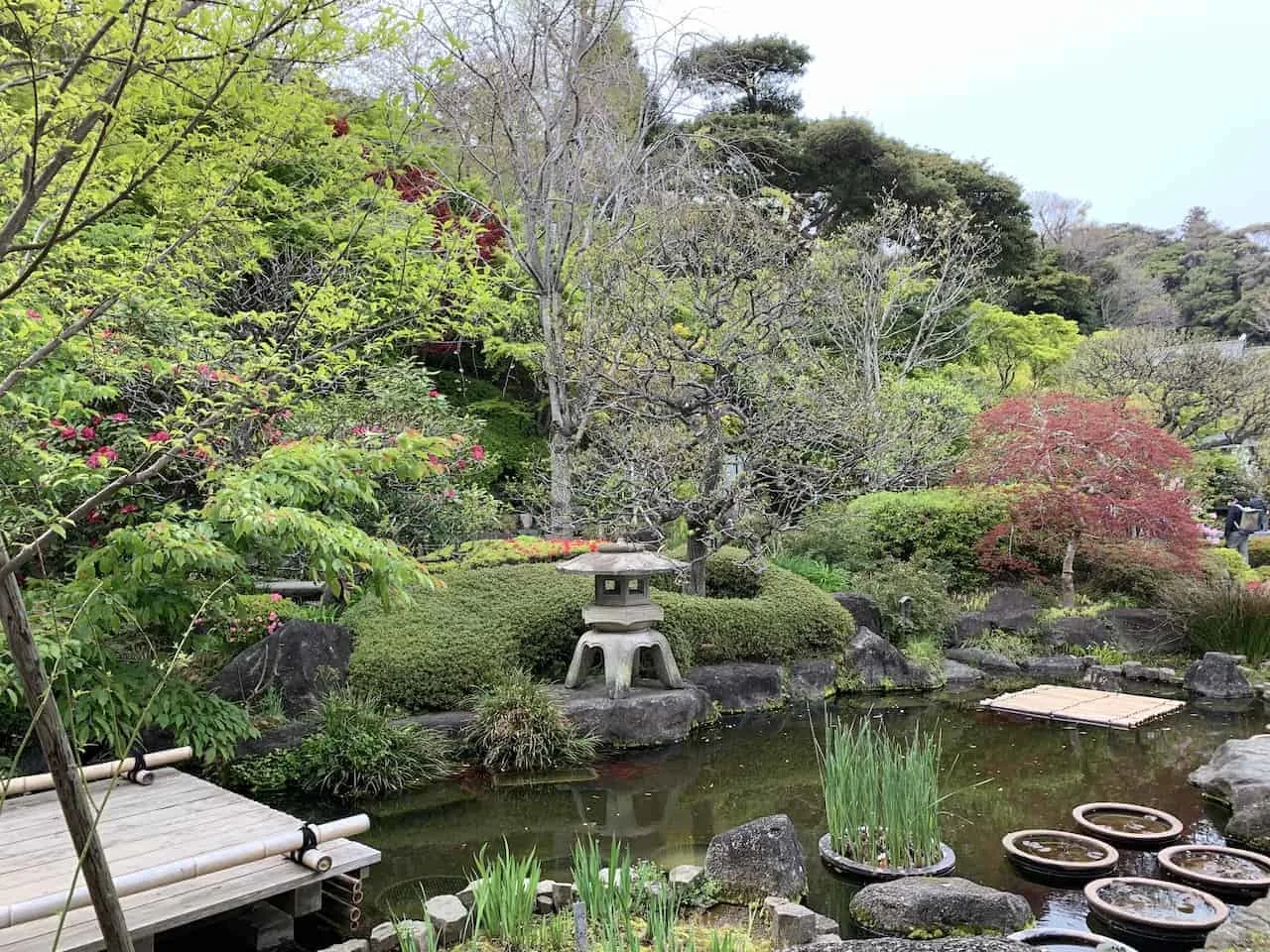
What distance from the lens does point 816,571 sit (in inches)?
452

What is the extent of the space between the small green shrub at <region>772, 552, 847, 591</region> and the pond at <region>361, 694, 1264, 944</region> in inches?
133

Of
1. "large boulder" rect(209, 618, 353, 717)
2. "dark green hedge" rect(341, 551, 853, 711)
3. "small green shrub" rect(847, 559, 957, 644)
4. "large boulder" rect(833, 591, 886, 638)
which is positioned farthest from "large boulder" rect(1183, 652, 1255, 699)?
"large boulder" rect(209, 618, 353, 717)

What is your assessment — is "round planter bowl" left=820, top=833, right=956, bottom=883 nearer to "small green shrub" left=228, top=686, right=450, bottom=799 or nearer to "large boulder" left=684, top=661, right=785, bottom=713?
"small green shrub" left=228, top=686, right=450, bottom=799

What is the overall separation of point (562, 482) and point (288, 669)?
4.63m

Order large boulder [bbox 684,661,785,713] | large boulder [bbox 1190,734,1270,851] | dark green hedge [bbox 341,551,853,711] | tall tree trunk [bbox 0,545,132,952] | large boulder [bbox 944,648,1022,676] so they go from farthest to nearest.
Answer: large boulder [bbox 944,648,1022,676]
large boulder [bbox 684,661,785,713]
dark green hedge [bbox 341,551,853,711]
large boulder [bbox 1190,734,1270,851]
tall tree trunk [bbox 0,545,132,952]

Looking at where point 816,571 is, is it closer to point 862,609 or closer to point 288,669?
point 862,609

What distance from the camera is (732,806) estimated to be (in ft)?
19.4

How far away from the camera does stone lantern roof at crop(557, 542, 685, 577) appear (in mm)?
7180

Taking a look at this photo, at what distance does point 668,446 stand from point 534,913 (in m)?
5.43

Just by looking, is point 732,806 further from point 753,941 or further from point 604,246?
point 604,246

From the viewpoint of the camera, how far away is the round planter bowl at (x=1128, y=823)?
201 inches

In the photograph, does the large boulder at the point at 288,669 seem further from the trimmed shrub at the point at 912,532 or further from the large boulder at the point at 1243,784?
the trimmed shrub at the point at 912,532

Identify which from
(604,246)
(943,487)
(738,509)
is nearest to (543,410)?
(604,246)

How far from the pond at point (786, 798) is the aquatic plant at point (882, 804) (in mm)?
254
